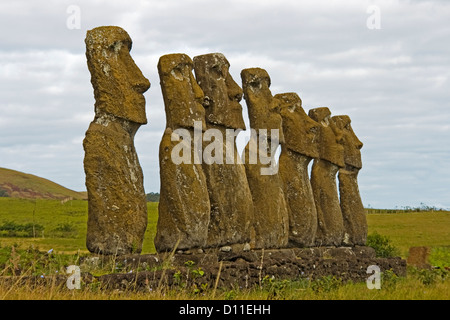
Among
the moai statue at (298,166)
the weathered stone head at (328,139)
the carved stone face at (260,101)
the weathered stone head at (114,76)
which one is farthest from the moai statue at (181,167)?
the weathered stone head at (328,139)

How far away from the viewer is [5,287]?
1017 cm

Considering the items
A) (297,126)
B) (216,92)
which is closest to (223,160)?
(216,92)

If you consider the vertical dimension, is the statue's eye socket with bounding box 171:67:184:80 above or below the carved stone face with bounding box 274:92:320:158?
above

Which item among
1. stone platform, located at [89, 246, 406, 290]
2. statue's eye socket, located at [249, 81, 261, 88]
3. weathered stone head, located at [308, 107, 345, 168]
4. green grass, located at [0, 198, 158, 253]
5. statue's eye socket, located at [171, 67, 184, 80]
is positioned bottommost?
stone platform, located at [89, 246, 406, 290]

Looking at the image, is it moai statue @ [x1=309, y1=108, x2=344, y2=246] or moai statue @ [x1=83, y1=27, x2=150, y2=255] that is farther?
moai statue @ [x1=309, y1=108, x2=344, y2=246]

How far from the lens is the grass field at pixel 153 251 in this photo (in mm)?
10935

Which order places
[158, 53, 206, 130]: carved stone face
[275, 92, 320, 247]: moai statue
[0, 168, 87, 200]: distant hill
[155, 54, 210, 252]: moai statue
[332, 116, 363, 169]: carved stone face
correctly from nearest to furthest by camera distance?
[155, 54, 210, 252]: moai statue
[158, 53, 206, 130]: carved stone face
[275, 92, 320, 247]: moai statue
[332, 116, 363, 169]: carved stone face
[0, 168, 87, 200]: distant hill

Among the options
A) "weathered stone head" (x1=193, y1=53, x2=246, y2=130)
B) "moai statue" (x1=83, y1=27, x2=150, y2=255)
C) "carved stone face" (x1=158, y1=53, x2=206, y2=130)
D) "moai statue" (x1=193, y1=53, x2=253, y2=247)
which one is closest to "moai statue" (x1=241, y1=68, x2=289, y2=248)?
"moai statue" (x1=193, y1=53, x2=253, y2=247)

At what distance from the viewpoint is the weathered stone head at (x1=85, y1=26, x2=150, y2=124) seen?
47.2ft

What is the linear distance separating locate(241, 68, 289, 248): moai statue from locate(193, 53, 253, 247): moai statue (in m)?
1.12

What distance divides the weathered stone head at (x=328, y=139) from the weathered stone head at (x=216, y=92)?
5000 millimetres

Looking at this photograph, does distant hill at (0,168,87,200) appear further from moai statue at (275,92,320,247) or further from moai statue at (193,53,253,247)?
moai statue at (193,53,253,247)
